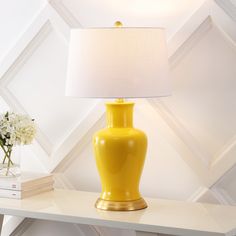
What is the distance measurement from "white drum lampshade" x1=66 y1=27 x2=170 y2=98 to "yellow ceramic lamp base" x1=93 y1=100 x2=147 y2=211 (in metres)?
0.13

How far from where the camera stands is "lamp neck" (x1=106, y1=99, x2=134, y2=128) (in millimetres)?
1870

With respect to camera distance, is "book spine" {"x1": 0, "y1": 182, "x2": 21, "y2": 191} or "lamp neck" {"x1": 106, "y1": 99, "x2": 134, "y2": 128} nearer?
"lamp neck" {"x1": 106, "y1": 99, "x2": 134, "y2": 128}

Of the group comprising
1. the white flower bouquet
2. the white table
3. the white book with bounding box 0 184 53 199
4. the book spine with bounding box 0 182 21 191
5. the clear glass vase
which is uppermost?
the white flower bouquet

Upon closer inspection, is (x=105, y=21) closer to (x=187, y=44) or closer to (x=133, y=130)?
(x=187, y=44)

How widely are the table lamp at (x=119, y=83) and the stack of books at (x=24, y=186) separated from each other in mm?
271

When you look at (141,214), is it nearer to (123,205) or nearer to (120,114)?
(123,205)

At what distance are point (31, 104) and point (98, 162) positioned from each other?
0.54 m

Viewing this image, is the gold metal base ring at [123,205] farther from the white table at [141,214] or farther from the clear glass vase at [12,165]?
the clear glass vase at [12,165]

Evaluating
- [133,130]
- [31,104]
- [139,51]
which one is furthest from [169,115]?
[31,104]

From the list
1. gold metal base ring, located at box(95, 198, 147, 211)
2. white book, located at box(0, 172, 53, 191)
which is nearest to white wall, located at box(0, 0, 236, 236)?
white book, located at box(0, 172, 53, 191)

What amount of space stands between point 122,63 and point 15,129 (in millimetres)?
494

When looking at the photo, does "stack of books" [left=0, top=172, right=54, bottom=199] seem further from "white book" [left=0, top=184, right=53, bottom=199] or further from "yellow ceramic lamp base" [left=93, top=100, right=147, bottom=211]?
"yellow ceramic lamp base" [left=93, top=100, right=147, bottom=211]

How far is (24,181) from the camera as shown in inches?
79.9

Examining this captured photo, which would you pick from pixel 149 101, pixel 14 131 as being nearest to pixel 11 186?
pixel 14 131
